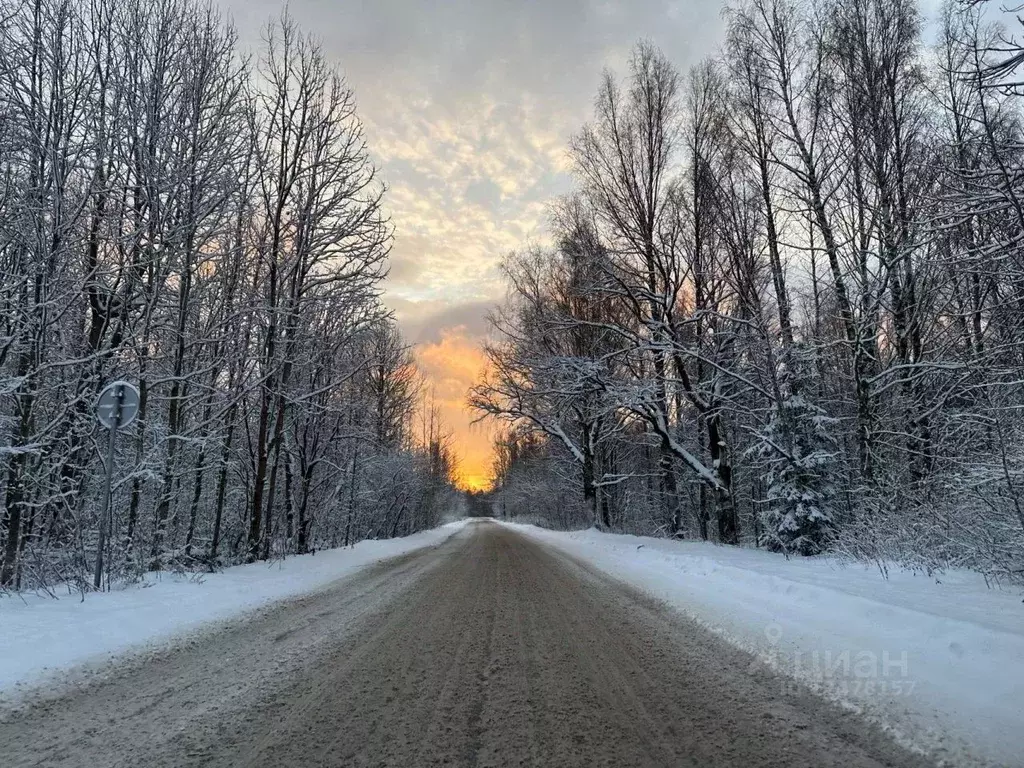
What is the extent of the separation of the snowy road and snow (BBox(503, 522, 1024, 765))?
0.97ft

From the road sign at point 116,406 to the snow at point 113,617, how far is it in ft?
7.27

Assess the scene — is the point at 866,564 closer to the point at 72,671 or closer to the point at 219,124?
the point at 72,671

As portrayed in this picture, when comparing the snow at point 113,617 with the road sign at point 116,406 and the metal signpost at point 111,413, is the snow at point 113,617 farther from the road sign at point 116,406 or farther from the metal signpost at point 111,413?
the road sign at point 116,406

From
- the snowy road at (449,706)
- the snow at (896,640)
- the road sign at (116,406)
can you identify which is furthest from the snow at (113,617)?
the snow at (896,640)

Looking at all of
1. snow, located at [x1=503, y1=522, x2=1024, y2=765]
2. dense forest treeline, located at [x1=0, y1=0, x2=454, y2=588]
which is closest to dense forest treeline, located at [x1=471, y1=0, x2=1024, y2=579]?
snow, located at [x1=503, y1=522, x2=1024, y2=765]

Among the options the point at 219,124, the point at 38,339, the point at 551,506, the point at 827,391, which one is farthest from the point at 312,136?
the point at 551,506

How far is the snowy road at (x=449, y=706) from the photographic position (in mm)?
2619

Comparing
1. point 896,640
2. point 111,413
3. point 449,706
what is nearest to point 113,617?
point 111,413

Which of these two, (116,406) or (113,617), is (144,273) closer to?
(116,406)

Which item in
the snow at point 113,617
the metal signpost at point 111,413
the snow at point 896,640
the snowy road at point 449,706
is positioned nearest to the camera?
the snowy road at point 449,706

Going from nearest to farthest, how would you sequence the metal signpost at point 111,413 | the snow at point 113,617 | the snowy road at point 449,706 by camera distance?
the snowy road at point 449,706, the snow at point 113,617, the metal signpost at point 111,413

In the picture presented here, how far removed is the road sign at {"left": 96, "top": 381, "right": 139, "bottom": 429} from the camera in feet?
23.1

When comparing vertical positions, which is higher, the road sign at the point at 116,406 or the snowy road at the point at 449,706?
the road sign at the point at 116,406

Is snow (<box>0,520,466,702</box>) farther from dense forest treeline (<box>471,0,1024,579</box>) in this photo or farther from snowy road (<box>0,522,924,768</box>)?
dense forest treeline (<box>471,0,1024,579</box>)
